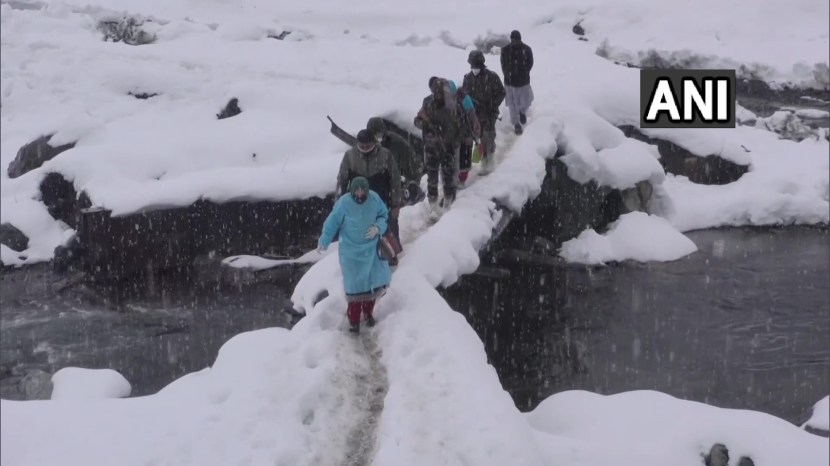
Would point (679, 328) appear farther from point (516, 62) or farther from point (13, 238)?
point (13, 238)

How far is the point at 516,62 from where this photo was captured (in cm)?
1348

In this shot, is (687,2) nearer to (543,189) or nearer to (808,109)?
(808,109)

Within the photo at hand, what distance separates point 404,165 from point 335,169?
3.52 metres

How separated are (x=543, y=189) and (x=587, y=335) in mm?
3714

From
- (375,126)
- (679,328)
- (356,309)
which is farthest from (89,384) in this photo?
(679,328)

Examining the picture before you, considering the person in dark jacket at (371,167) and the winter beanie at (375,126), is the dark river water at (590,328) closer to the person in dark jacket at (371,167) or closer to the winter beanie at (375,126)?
the person in dark jacket at (371,167)

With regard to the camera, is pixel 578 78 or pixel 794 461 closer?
pixel 794 461

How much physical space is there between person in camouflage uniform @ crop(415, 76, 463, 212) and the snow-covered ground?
0.58 meters

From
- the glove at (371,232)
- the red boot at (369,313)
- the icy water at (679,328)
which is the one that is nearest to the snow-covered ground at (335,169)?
the red boot at (369,313)

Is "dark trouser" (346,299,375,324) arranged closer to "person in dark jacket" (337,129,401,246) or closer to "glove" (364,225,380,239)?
"glove" (364,225,380,239)

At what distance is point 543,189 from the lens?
14586mm

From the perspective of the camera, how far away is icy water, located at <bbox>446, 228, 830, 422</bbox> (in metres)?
10.2

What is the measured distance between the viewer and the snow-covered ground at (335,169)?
6.02 metres

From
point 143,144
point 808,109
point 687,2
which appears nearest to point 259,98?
point 143,144
